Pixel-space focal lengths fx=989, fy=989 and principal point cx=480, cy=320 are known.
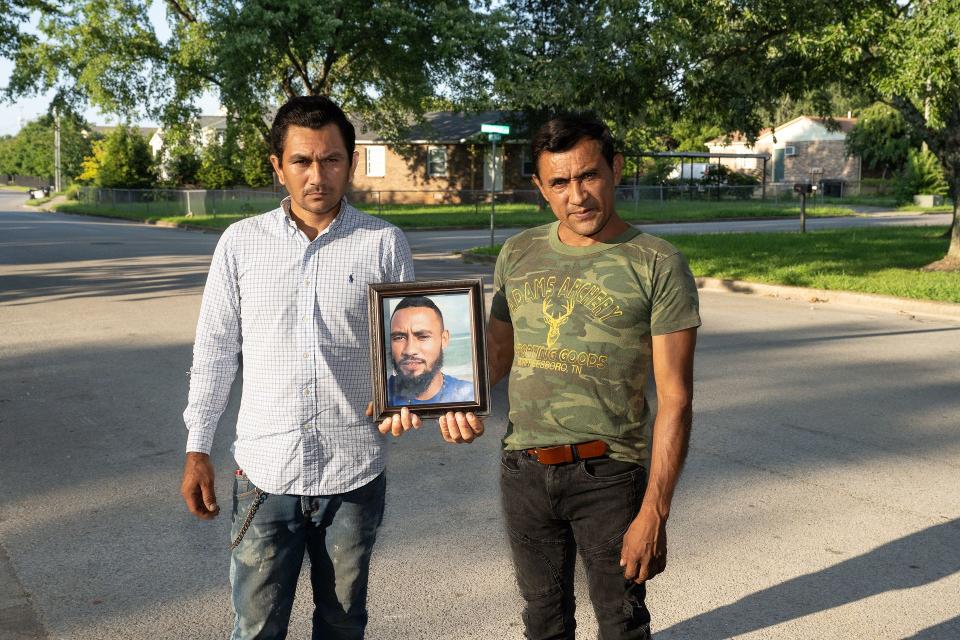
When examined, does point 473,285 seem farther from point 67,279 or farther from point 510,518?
point 67,279

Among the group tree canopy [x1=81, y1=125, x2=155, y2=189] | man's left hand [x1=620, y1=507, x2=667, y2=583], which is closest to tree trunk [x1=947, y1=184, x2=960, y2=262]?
man's left hand [x1=620, y1=507, x2=667, y2=583]

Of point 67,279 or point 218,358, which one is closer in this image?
point 218,358

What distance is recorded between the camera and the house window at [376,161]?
162 ft

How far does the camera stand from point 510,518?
2.72 m

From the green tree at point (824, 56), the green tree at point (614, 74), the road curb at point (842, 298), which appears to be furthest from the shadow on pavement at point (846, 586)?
the green tree at point (614, 74)

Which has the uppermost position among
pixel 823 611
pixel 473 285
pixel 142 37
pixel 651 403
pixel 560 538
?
pixel 142 37

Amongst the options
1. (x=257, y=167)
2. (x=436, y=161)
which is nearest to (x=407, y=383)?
(x=436, y=161)

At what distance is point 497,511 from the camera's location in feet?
16.9

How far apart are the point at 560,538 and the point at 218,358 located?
41.2 inches

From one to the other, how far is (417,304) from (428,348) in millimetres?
116

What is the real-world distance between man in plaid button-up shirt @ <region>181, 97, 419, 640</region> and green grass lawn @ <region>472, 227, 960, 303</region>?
40.0 ft

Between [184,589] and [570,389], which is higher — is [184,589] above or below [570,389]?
below

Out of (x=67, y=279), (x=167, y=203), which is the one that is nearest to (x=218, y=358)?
(x=67, y=279)

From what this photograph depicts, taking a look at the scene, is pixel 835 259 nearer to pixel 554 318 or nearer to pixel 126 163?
pixel 554 318
